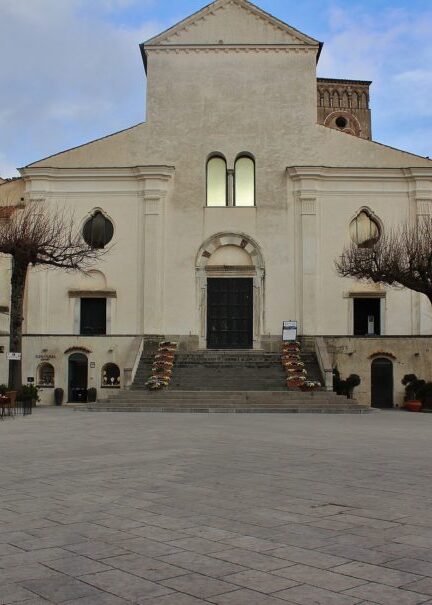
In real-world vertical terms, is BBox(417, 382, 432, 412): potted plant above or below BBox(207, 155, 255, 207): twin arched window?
below

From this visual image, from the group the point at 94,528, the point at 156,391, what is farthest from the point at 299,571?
the point at 156,391

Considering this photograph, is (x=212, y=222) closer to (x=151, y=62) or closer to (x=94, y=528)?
(x=151, y=62)

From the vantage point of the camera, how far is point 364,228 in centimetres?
3650

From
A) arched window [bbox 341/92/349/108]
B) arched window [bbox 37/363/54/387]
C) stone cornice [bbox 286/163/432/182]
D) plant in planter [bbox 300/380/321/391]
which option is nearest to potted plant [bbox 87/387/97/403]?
arched window [bbox 37/363/54/387]

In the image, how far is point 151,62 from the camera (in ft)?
124

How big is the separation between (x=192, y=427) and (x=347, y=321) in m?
17.4

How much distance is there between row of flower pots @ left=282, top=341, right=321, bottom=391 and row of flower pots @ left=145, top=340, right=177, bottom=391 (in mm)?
5039

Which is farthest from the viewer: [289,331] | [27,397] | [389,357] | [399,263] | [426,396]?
[289,331]

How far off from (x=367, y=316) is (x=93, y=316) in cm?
1374

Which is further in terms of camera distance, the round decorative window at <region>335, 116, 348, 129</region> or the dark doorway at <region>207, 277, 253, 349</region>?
the round decorative window at <region>335, 116, 348, 129</region>

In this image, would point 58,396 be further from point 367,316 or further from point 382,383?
point 367,316

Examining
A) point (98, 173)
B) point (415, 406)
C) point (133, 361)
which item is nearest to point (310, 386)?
point (415, 406)

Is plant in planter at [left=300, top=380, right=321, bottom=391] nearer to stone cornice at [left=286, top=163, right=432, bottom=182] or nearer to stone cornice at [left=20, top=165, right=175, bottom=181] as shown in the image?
stone cornice at [left=286, top=163, right=432, bottom=182]

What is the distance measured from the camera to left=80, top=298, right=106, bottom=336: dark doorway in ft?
118
